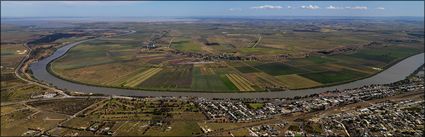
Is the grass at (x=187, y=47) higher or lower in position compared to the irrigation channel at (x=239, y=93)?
higher

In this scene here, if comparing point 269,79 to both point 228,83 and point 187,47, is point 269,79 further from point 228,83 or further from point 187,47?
point 187,47

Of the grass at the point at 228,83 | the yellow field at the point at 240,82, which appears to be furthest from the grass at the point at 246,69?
the grass at the point at 228,83

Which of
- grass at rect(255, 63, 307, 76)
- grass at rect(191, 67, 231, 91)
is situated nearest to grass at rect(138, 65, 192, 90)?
grass at rect(191, 67, 231, 91)

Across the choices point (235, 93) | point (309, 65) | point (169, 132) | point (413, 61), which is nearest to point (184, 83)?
point (235, 93)

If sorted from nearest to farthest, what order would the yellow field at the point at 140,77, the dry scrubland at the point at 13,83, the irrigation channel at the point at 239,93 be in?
1. the dry scrubland at the point at 13,83
2. the irrigation channel at the point at 239,93
3. the yellow field at the point at 140,77

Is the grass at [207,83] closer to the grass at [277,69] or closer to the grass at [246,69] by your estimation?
the grass at [246,69]

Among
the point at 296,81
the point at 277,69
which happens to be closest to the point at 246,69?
the point at 277,69

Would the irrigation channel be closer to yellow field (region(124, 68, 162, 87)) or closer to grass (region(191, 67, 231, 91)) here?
grass (region(191, 67, 231, 91))

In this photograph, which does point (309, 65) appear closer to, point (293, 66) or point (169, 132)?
point (293, 66)
